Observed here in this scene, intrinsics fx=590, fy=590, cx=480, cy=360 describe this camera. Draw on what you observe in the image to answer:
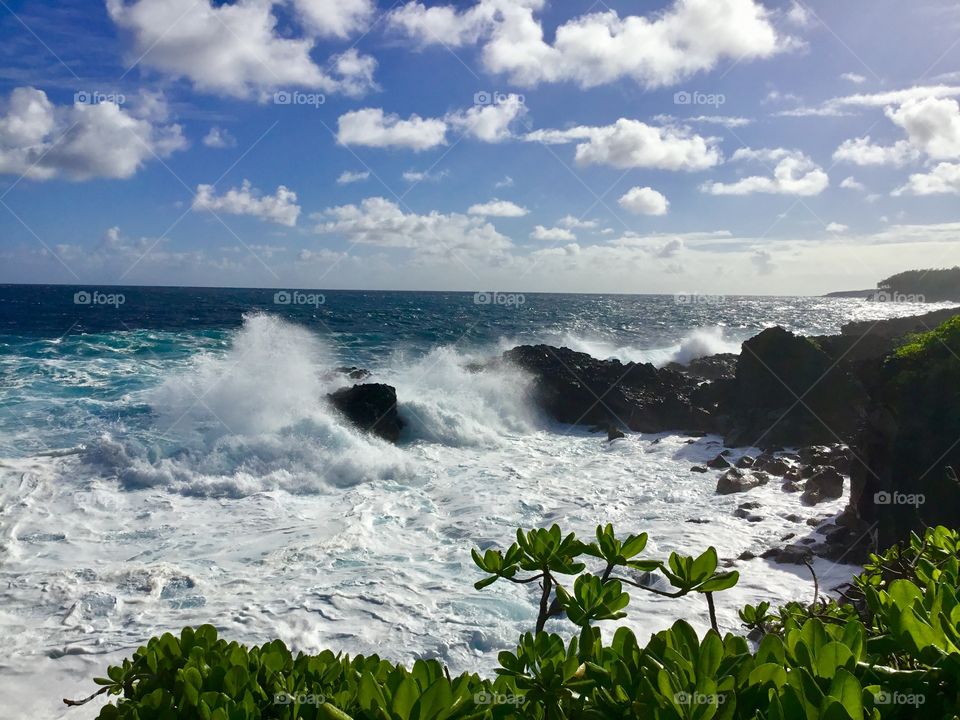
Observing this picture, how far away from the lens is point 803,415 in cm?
1580

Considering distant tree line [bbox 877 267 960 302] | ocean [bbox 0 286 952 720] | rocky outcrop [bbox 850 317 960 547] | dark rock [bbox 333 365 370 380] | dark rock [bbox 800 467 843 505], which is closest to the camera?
ocean [bbox 0 286 952 720]

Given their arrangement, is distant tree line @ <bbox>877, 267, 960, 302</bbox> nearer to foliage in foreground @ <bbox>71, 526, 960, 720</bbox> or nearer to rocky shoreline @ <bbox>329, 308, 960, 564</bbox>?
rocky shoreline @ <bbox>329, 308, 960, 564</bbox>

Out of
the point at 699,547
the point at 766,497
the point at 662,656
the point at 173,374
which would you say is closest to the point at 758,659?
the point at 662,656

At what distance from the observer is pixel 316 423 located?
1460 centimetres

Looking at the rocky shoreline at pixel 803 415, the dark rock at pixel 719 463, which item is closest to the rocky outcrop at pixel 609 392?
the rocky shoreline at pixel 803 415

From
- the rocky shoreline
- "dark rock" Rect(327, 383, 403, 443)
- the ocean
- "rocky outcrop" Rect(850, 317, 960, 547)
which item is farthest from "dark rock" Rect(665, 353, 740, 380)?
"rocky outcrop" Rect(850, 317, 960, 547)

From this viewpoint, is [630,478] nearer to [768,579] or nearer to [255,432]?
[768,579]

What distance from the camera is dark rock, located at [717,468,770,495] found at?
11531mm

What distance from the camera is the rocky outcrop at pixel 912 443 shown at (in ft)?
24.6

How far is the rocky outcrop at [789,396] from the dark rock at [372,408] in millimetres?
8943

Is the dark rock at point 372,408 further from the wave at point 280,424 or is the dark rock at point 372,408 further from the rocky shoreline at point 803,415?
A: the wave at point 280,424

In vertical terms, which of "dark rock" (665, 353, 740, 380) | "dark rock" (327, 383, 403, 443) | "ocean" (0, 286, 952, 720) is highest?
"dark rock" (665, 353, 740, 380)

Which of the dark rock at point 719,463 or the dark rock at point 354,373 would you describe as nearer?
the dark rock at point 719,463

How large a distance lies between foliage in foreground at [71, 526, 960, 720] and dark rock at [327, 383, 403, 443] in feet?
45.7
